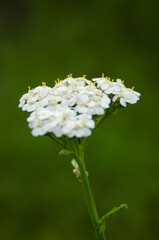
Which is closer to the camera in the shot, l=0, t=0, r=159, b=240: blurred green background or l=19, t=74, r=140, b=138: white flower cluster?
l=19, t=74, r=140, b=138: white flower cluster

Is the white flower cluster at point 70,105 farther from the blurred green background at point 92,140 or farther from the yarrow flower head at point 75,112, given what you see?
the blurred green background at point 92,140

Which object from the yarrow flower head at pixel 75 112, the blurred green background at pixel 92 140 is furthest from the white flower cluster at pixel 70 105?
the blurred green background at pixel 92 140

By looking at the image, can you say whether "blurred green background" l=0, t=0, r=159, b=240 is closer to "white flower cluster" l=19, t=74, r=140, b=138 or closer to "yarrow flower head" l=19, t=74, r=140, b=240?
"yarrow flower head" l=19, t=74, r=140, b=240

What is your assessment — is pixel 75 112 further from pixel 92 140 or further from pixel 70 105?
pixel 92 140

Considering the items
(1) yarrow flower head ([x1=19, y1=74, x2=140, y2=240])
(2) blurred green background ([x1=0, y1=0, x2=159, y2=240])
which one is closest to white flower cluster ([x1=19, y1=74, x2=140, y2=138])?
(1) yarrow flower head ([x1=19, y1=74, x2=140, y2=240])
